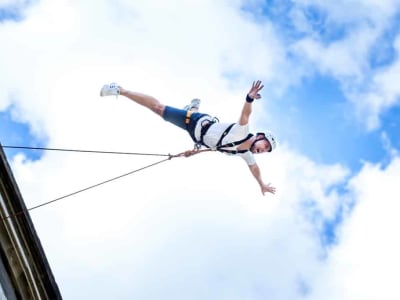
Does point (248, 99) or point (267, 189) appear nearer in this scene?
point (248, 99)

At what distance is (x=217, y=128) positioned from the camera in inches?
440

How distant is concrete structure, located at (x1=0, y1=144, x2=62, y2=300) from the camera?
39.2 ft

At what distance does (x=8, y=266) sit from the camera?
1209 cm

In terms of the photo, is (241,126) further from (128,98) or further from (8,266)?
(8,266)

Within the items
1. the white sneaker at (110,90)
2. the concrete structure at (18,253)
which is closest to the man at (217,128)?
the white sneaker at (110,90)

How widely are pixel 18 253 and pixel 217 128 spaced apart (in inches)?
189

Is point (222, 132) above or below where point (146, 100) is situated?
below

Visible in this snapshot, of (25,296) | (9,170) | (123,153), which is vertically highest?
(9,170)

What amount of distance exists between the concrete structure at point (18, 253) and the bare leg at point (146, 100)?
266 centimetres

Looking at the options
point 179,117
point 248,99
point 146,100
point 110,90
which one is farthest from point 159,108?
point 248,99

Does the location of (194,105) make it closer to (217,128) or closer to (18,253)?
(217,128)

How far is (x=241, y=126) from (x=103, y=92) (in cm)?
283

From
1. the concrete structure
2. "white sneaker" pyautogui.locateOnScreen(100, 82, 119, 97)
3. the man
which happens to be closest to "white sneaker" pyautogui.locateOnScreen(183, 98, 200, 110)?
the man

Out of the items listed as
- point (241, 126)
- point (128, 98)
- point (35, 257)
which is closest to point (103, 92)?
point (128, 98)
